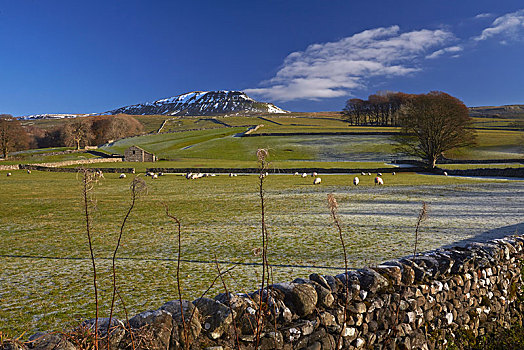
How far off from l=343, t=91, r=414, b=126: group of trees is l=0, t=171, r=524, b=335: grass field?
123 m

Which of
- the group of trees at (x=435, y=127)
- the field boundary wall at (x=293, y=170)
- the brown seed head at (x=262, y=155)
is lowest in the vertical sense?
the field boundary wall at (x=293, y=170)

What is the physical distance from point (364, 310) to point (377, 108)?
150m

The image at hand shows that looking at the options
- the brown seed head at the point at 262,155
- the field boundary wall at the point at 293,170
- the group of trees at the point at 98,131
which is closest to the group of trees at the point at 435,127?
the field boundary wall at the point at 293,170

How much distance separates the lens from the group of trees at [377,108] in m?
140

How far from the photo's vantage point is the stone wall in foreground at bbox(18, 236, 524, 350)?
420 cm

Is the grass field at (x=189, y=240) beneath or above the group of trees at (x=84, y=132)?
beneath

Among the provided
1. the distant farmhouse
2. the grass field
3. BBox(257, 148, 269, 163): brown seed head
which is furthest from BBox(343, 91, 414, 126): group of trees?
BBox(257, 148, 269, 163): brown seed head

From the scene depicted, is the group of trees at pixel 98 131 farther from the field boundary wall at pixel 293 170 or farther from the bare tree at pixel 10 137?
the field boundary wall at pixel 293 170

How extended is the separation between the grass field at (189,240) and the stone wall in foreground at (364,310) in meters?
2.70

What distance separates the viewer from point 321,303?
550cm

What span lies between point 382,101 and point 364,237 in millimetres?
144530

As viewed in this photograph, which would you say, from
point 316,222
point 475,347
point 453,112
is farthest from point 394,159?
point 475,347

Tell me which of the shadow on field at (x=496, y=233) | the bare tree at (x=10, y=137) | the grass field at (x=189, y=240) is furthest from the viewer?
the bare tree at (x=10, y=137)

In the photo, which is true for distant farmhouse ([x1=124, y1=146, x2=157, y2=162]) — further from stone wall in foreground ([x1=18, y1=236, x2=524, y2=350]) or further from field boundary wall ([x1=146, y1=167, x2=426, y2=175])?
stone wall in foreground ([x1=18, y1=236, x2=524, y2=350])
